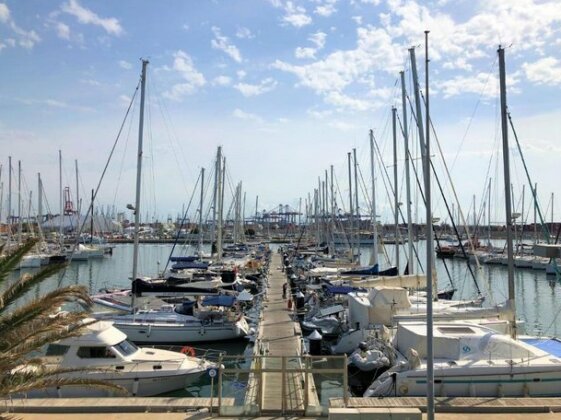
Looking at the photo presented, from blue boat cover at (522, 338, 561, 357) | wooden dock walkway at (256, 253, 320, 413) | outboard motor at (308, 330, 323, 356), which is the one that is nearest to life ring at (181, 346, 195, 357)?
wooden dock walkway at (256, 253, 320, 413)

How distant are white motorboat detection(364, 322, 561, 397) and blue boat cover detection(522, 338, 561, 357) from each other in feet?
3.88

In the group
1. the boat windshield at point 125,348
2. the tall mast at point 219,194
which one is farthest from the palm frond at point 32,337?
the tall mast at point 219,194

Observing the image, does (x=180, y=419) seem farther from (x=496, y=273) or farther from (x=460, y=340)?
(x=496, y=273)

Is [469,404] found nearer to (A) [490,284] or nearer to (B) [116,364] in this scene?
(B) [116,364]

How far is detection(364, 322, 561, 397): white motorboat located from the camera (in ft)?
56.5

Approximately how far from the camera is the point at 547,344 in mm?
20844

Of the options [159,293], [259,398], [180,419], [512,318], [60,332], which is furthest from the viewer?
[159,293]

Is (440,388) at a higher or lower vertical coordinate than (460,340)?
lower

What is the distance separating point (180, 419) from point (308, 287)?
26635mm

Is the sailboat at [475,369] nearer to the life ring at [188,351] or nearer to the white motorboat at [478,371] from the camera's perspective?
the white motorboat at [478,371]

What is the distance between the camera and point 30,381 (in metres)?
9.94

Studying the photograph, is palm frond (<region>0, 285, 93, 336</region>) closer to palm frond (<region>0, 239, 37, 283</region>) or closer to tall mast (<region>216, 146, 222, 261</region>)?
palm frond (<region>0, 239, 37, 283</region>)

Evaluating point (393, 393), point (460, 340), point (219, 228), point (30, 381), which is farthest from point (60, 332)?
point (219, 228)

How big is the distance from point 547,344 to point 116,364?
16.5m
